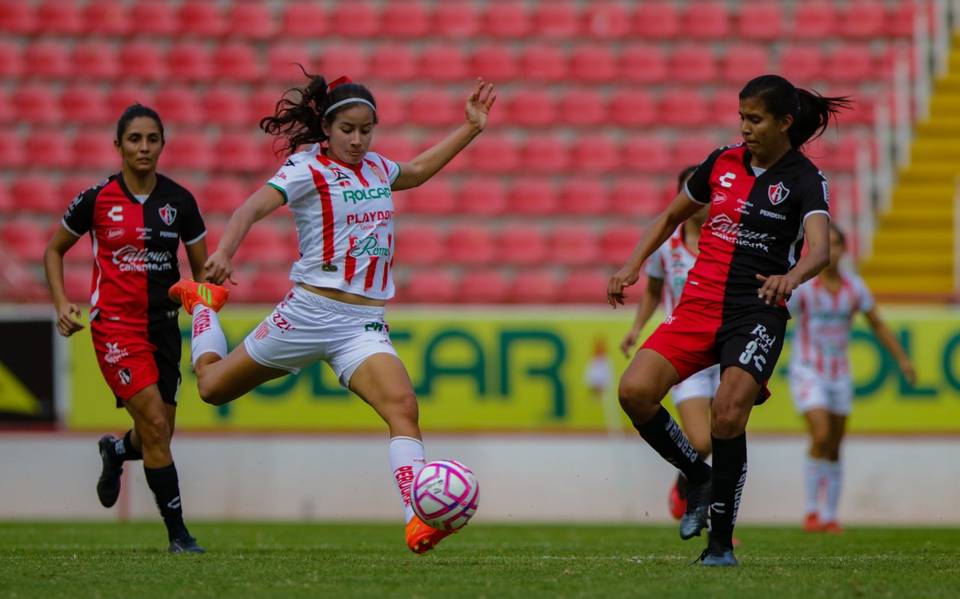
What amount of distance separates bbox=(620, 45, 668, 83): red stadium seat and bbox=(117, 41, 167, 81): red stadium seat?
226 inches

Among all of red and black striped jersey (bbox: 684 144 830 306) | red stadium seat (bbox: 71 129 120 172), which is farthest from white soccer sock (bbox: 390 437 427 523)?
red stadium seat (bbox: 71 129 120 172)

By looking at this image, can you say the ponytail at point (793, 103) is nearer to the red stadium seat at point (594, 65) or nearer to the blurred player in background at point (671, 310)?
the blurred player in background at point (671, 310)

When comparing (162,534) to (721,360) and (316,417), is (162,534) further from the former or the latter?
(721,360)

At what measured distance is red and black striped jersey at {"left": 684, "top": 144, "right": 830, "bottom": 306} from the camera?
6.96m

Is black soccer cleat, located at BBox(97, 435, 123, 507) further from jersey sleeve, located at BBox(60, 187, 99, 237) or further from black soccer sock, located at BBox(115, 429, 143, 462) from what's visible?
jersey sleeve, located at BBox(60, 187, 99, 237)

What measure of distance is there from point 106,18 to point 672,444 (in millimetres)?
13990

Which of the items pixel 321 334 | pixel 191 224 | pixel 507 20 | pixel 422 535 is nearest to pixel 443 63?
pixel 507 20

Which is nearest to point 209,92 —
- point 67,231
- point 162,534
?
point 162,534

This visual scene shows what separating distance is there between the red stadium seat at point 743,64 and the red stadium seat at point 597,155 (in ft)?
5.88

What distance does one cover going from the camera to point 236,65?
19203mm

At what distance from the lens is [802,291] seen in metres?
11.9

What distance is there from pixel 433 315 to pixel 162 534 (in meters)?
4.11

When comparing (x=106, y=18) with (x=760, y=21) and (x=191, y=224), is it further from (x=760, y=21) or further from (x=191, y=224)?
(x=191, y=224)

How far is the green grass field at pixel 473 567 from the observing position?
6.08 metres
